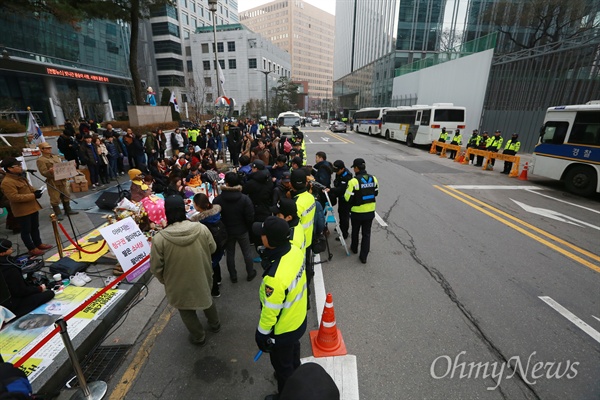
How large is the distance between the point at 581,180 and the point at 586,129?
1.74 metres

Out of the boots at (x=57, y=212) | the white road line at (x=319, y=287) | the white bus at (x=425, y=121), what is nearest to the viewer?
the white road line at (x=319, y=287)

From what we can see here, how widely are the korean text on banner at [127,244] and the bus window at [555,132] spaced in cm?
1391

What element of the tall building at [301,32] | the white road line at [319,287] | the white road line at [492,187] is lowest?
the white road line at [319,287]

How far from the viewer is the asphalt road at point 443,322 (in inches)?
123

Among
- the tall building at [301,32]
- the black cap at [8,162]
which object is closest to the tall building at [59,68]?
the black cap at [8,162]

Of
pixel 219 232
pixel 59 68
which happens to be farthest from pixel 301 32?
pixel 219 232

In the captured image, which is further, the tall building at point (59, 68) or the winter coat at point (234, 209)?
the tall building at point (59, 68)

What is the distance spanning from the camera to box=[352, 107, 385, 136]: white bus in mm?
32903

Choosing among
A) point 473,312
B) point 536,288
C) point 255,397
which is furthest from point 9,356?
point 536,288

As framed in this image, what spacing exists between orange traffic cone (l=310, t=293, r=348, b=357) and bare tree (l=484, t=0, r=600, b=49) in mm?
27151

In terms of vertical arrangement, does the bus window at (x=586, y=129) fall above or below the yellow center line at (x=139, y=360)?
above

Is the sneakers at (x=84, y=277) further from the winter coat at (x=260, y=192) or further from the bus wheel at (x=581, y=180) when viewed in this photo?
the bus wheel at (x=581, y=180)

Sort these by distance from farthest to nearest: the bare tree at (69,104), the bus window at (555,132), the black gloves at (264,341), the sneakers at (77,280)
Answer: the bare tree at (69,104), the bus window at (555,132), the sneakers at (77,280), the black gloves at (264,341)

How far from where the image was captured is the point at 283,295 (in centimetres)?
243
